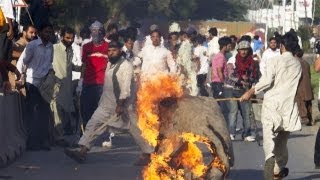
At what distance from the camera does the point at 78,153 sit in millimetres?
12453

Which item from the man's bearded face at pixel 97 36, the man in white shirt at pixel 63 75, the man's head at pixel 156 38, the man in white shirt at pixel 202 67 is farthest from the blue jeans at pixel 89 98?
the man in white shirt at pixel 202 67

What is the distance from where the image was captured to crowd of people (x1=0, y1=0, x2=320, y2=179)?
421 inches

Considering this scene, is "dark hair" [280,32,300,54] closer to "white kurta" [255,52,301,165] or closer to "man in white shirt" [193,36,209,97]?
"white kurta" [255,52,301,165]

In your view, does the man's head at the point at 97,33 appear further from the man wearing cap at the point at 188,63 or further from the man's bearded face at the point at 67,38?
the man wearing cap at the point at 188,63

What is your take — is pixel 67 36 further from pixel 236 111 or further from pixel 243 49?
pixel 236 111

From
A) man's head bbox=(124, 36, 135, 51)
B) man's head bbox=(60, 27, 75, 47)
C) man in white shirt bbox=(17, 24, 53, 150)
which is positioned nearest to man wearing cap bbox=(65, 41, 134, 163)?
man in white shirt bbox=(17, 24, 53, 150)

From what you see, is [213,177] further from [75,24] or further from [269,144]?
[75,24]

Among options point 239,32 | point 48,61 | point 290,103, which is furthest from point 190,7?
point 290,103

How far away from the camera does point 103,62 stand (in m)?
15.3

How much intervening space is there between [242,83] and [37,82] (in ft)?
12.2

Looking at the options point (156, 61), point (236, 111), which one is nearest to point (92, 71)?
point (156, 61)

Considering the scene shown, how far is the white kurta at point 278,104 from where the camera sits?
10.6 m

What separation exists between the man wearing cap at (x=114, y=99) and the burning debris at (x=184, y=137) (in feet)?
9.84

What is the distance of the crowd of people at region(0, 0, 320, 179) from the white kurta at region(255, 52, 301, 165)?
0.01m
